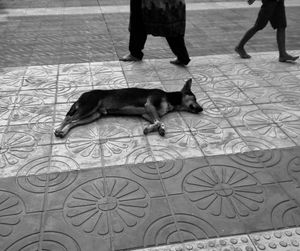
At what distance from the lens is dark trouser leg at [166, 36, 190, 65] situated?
5525 mm

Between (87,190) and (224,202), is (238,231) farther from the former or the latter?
(87,190)

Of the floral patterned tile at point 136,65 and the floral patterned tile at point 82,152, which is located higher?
the floral patterned tile at point 82,152

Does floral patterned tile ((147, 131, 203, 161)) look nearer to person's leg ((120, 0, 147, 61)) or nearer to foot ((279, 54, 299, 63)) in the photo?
person's leg ((120, 0, 147, 61))

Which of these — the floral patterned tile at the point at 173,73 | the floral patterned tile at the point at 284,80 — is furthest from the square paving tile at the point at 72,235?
the floral patterned tile at the point at 284,80

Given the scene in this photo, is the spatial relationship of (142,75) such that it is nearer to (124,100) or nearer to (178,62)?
(178,62)

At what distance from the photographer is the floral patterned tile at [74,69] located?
552 centimetres

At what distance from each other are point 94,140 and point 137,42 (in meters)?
2.60

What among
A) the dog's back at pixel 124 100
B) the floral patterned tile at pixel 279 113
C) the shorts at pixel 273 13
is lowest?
the floral patterned tile at pixel 279 113

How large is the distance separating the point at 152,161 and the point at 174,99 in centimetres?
115

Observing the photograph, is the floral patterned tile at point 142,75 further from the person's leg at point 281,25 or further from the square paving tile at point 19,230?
the square paving tile at point 19,230

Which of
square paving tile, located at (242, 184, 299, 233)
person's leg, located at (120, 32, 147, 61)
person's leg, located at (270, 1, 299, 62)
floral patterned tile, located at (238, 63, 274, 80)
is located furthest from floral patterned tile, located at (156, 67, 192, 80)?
square paving tile, located at (242, 184, 299, 233)

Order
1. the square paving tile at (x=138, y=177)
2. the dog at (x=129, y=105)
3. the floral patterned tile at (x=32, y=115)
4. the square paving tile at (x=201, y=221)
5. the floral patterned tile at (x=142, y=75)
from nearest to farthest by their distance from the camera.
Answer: the square paving tile at (x=201, y=221) < the square paving tile at (x=138, y=177) < the dog at (x=129, y=105) < the floral patterned tile at (x=32, y=115) < the floral patterned tile at (x=142, y=75)

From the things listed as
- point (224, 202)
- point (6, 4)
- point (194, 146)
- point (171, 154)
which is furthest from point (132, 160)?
point (6, 4)

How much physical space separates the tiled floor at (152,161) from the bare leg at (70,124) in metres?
0.07
